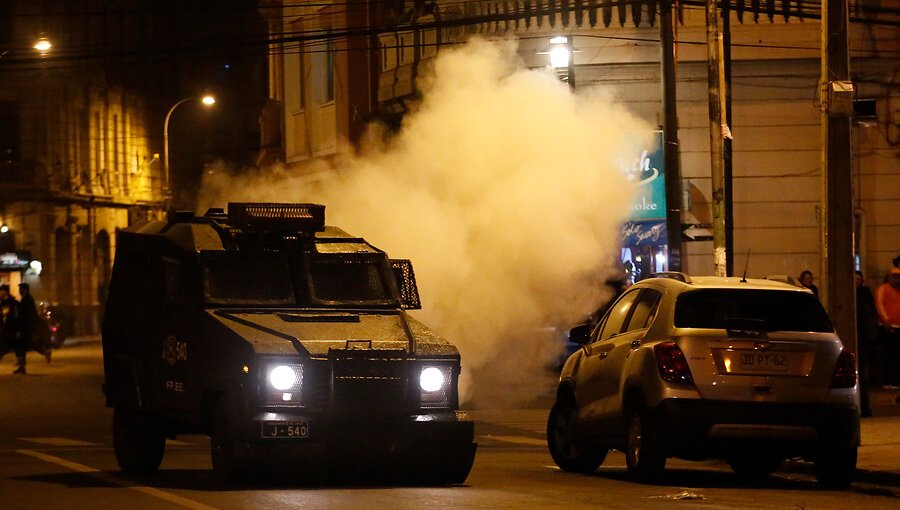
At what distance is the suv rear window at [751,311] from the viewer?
12352 millimetres

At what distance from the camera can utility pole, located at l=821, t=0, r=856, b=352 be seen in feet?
53.6

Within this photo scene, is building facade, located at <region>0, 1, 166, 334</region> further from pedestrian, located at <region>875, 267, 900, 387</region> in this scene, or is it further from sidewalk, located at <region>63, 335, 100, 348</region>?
pedestrian, located at <region>875, 267, 900, 387</region>

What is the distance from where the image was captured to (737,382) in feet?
39.8

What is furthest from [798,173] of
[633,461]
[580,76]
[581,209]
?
[633,461]

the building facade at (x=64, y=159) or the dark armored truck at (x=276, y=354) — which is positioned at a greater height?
the building facade at (x=64, y=159)

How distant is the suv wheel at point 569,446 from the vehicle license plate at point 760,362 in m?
2.16

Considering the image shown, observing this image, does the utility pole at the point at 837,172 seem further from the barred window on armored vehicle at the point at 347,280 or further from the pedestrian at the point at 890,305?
the barred window on armored vehicle at the point at 347,280

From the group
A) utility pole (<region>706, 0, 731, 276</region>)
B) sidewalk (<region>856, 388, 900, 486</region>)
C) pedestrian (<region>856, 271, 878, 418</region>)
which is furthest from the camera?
utility pole (<region>706, 0, 731, 276</region>)

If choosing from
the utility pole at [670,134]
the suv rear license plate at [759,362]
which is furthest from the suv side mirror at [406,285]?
the utility pole at [670,134]

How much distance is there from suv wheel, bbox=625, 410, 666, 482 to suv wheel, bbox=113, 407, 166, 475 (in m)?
3.93

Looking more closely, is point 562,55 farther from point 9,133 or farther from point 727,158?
point 9,133

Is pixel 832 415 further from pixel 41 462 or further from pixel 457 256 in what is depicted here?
pixel 457 256

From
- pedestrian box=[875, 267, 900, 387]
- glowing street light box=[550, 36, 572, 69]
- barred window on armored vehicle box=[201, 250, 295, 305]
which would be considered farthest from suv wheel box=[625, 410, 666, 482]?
glowing street light box=[550, 36, 572, 69]

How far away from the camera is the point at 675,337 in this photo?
1224 cm
